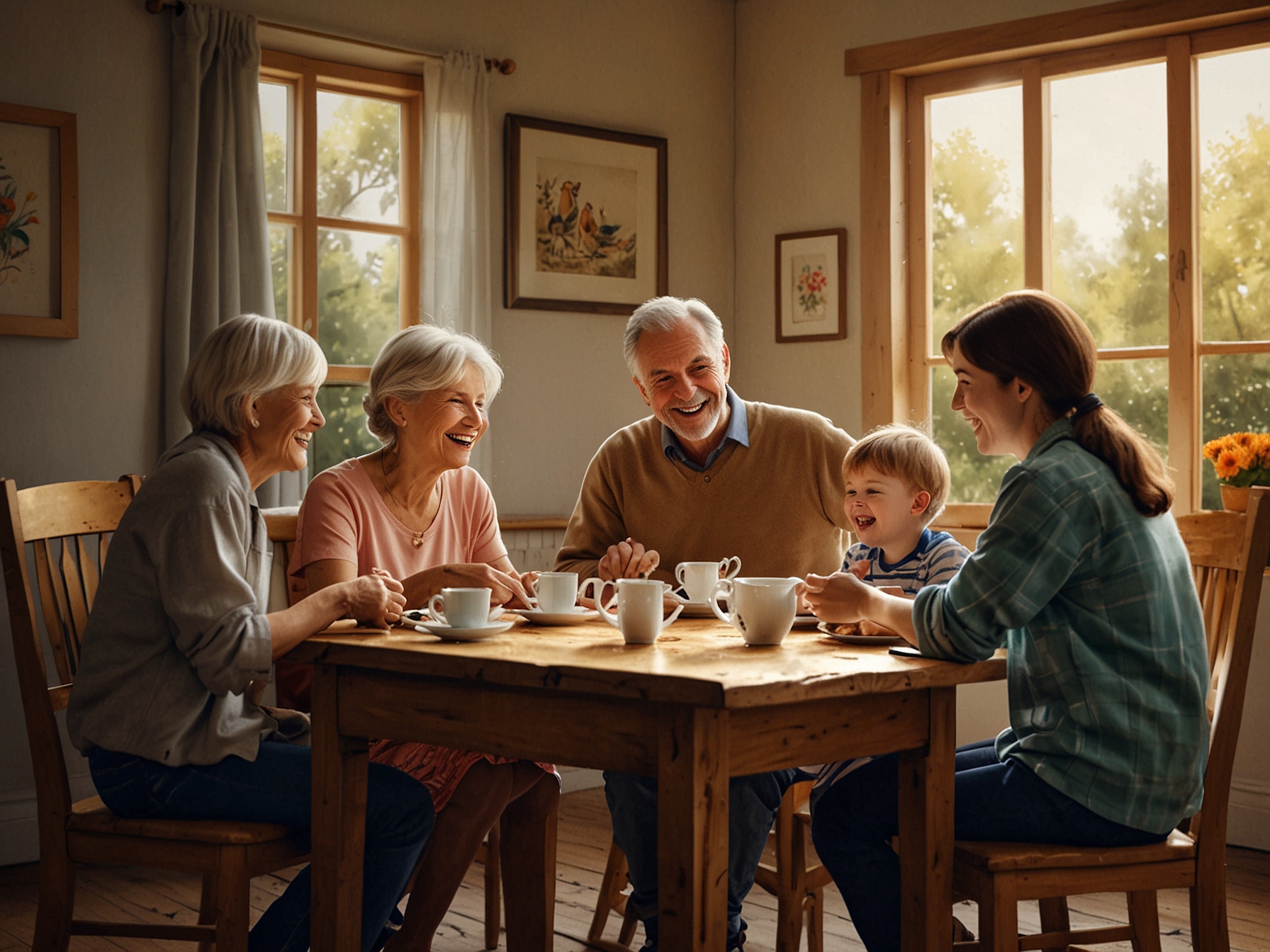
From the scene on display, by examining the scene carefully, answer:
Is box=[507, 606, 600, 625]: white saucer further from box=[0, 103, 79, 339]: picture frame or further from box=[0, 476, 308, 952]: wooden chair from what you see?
box=[0, 103, 79, 339]: picture frame

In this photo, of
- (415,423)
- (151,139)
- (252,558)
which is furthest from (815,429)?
(151,139)

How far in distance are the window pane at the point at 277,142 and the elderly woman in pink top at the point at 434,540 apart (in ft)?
5.15

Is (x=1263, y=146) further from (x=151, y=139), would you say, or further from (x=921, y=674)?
(x=151, y=139)

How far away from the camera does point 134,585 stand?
1.87 meters

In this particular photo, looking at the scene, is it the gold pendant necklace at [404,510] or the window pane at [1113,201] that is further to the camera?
the window pane at [1113,201]

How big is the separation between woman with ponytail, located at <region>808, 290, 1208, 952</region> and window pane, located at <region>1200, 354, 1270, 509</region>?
6.99ft

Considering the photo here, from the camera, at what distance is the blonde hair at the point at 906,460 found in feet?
7.05

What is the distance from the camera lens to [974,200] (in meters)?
4.14

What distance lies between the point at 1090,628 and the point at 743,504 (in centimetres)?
107

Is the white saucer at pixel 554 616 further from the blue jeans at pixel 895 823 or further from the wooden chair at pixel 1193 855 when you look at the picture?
the wooden chair at pixel 1193 855

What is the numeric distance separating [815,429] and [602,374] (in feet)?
5.45

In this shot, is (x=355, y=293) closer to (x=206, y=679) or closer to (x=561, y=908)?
(x=561, y=908)

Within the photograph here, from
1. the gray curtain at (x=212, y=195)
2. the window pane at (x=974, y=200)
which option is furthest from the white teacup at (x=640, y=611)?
the window pane at (x=974, y=200)

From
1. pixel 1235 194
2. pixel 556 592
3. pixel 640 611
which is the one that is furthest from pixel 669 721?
pixel 1235 194
